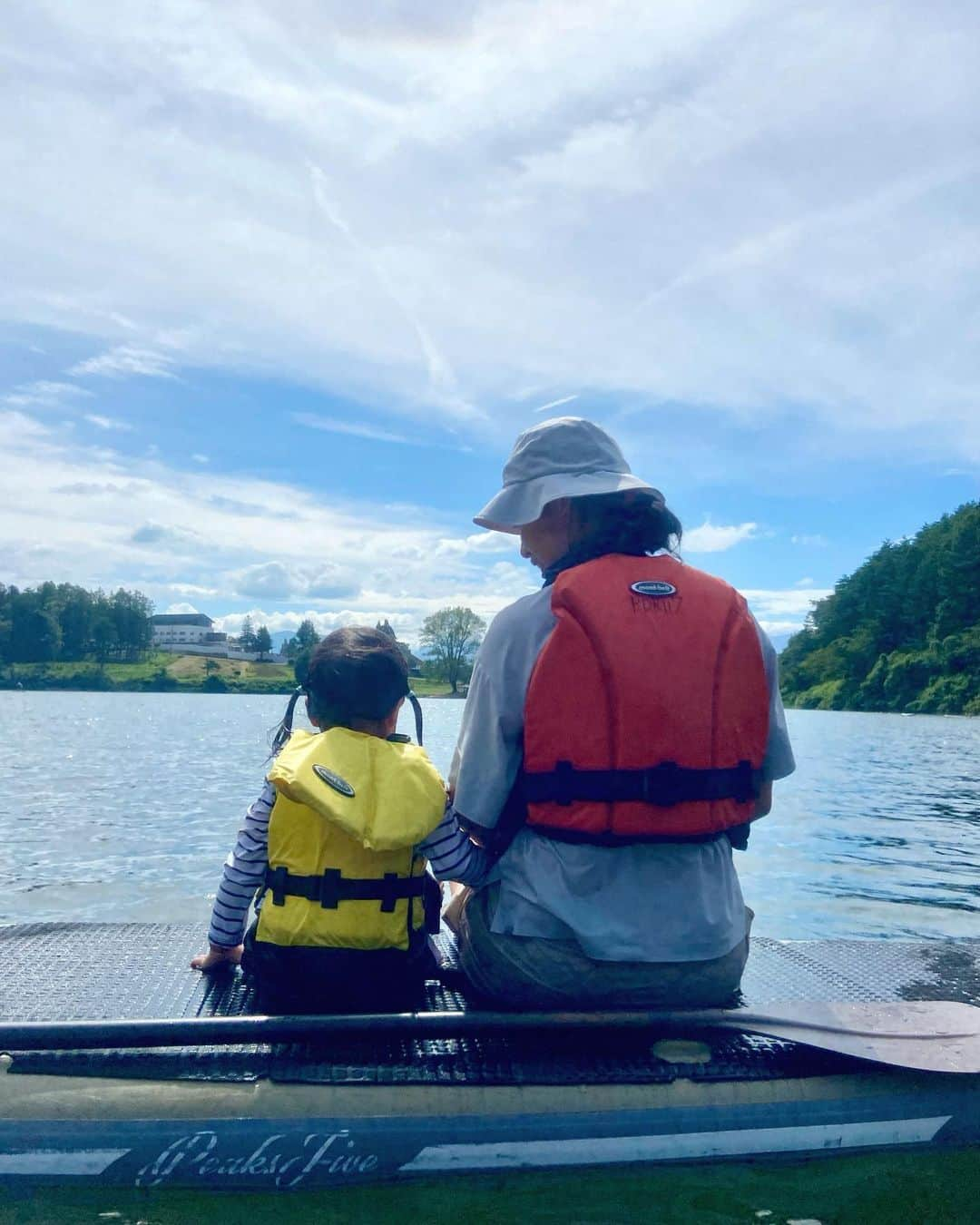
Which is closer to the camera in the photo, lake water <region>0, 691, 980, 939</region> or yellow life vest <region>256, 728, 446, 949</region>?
yellow life vest <region>256, 728, 446, 949</region>

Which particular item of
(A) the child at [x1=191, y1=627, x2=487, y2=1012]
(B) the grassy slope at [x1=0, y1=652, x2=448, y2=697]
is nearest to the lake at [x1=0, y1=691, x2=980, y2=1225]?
(A) the child at [x1=191, y1=627, x2=487, y2=1012]

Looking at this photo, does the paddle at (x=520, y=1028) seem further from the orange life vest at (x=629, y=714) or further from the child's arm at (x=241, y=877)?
the orange life vest at (x=629, y=714)

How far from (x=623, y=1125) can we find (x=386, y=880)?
0.89 meters

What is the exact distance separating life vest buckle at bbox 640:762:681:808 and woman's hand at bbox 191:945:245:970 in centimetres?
151

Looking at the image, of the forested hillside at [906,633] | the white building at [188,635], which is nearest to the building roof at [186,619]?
the white building at [188,635]

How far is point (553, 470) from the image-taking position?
298 centimetres

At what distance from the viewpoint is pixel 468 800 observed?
2.87m

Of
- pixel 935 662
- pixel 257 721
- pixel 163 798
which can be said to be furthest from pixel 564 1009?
pixel 935 662

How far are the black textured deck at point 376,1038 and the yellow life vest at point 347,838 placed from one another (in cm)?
31

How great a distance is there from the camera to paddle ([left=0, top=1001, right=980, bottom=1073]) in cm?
279

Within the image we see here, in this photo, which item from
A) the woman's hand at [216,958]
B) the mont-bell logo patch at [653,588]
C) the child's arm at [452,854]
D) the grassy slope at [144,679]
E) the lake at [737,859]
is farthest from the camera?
the grassy slope at [144,679]

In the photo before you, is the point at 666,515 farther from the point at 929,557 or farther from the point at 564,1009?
the point at 929,557

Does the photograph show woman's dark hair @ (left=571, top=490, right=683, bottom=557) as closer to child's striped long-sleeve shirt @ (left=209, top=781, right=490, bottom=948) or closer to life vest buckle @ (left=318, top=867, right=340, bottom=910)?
child's striped long-sleeve shirt @ (left=209, top=781, right=490, bottom=948)

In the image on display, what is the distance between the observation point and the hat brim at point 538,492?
2.87 m
